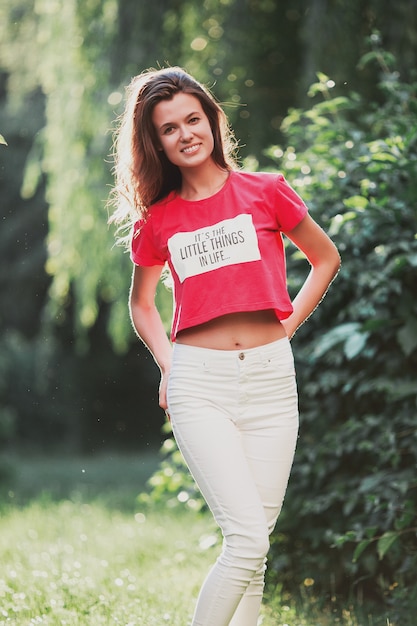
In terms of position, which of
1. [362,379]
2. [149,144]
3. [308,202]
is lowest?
[362,379]

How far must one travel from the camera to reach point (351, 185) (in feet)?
13.0

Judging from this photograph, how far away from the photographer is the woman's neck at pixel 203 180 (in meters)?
2.70

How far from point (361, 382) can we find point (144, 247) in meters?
1.19

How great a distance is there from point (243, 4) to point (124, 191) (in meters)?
4.35

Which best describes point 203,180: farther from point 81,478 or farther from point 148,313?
point 81,478

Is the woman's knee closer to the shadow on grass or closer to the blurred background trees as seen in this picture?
the blurred background trees

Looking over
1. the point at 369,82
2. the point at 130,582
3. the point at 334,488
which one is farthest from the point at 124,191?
the point at 369,82

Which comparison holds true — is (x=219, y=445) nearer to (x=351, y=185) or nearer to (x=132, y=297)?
(x=132, y=297)

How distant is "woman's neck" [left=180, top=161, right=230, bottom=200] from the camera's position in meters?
2.70

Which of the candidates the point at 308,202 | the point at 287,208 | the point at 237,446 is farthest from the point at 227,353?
the point at 308,202

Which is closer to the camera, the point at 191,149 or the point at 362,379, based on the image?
the point at 191,149

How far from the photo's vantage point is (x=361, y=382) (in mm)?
3625

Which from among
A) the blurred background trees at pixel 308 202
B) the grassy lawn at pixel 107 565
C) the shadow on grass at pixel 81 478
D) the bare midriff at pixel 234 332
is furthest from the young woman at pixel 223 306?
the shadow on grass at pixel 81 478

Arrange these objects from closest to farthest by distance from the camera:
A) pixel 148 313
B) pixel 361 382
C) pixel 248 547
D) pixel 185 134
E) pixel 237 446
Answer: pixel 248 547, pixel 237 446, pixel 185 134, pixel 148 313, pixel 361 382
